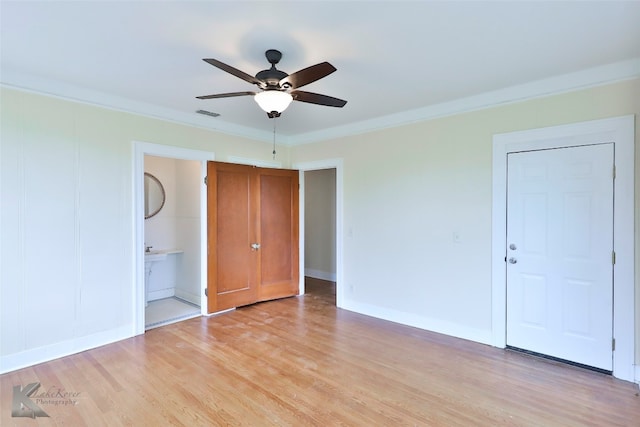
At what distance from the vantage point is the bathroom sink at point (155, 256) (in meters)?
4.55

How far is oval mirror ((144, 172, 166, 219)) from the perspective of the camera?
492 cm

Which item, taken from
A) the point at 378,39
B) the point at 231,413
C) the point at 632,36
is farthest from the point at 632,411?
the point at 378,39

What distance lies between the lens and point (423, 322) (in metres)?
3.85

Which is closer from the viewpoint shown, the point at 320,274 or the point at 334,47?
the point at 334,47

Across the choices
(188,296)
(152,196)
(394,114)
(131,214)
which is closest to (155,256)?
(188,296)

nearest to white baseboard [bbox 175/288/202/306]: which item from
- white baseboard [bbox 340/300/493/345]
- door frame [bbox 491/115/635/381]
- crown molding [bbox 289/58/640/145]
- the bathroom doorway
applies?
the bathroom doorway

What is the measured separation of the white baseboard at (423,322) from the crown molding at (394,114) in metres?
2.43

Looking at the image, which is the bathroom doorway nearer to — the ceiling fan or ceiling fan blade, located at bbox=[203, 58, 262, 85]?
the ceiling fan

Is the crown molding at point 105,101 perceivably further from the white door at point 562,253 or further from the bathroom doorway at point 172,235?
the white door at point 562,253

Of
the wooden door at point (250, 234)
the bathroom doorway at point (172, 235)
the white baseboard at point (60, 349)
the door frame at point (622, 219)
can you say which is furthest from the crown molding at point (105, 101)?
the door frame at point (622, 219)

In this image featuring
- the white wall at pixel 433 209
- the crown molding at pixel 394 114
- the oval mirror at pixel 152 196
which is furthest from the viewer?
the oval mirror at pixel 152 196

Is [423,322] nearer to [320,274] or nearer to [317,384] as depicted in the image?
[317,384]

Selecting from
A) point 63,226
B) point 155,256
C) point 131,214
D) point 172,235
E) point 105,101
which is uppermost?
point 105,101

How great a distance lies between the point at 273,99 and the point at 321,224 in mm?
4658
